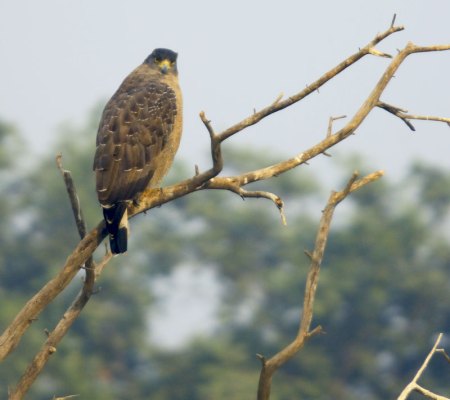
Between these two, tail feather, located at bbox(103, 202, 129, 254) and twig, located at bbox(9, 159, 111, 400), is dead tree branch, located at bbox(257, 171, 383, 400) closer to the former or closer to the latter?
twig, located at bbox(9, 159, 111, 400)

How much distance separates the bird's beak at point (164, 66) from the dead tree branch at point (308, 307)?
2882 millimetres

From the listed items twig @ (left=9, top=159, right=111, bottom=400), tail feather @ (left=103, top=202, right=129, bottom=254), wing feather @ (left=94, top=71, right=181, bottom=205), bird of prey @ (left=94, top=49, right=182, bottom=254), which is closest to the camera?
twig @ (left=9, top=159, right=111, bottom=400)

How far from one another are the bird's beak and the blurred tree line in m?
30.0

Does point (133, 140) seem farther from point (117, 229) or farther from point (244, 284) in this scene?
point (244, 284)

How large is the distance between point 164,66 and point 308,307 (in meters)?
3.52

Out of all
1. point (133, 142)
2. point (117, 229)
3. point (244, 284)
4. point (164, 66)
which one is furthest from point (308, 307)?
point (244, 284)

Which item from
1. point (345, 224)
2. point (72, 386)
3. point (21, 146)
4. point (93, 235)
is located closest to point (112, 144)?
point (93, 235)

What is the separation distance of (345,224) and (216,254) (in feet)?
16.2

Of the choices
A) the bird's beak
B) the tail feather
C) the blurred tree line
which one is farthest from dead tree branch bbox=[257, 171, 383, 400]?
the blurred tree line

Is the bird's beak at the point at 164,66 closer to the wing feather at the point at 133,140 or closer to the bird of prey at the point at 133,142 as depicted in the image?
the bird of prey at the point at 133,142

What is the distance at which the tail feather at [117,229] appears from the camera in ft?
24.0

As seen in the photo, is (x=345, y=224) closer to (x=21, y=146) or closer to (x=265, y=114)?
(x=21, y=146)

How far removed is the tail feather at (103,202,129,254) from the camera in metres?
7.30

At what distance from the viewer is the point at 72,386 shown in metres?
38.4
